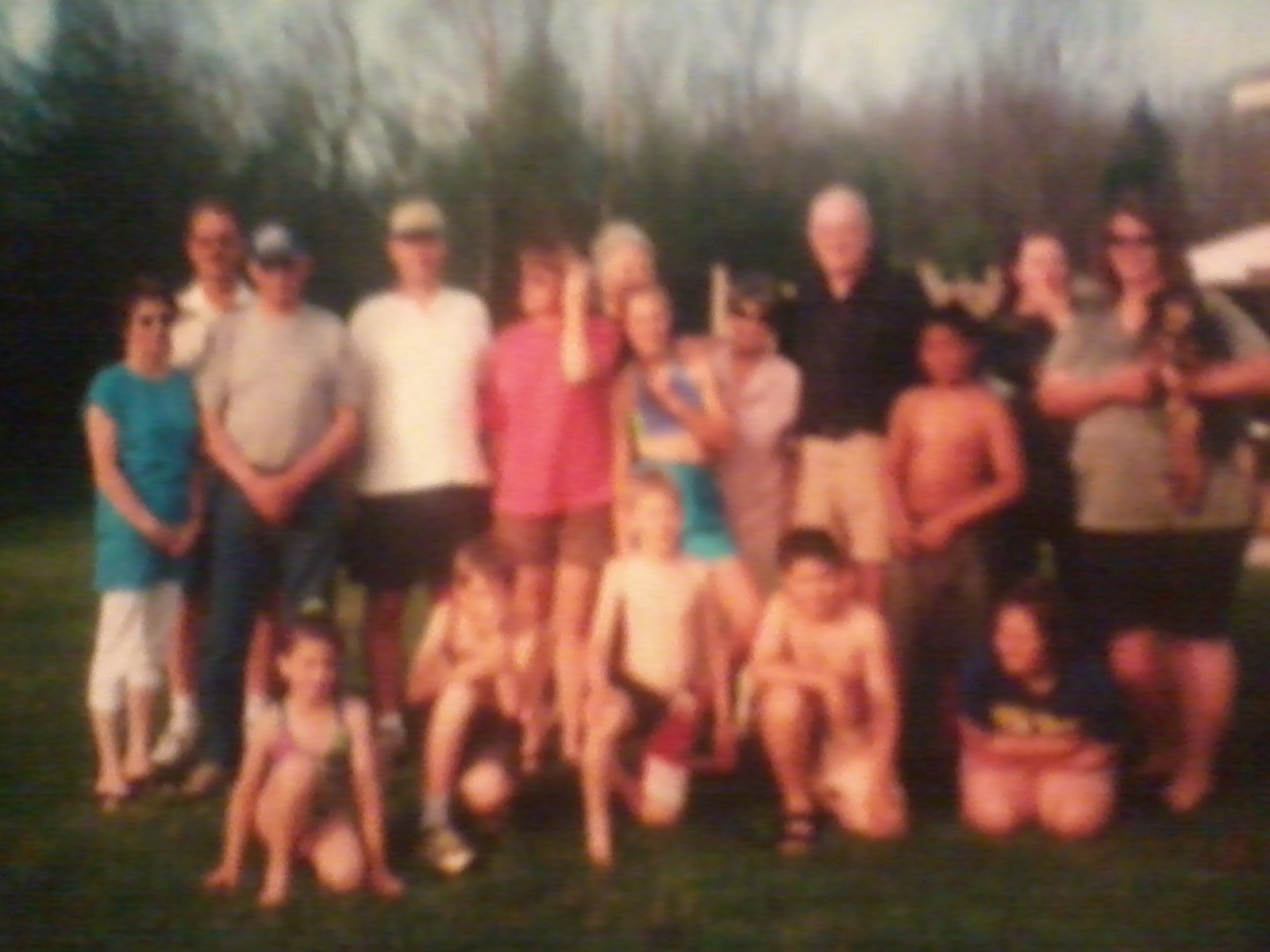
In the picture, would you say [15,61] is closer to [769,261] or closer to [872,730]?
[769,261]

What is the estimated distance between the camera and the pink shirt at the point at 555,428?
3033 millimetres

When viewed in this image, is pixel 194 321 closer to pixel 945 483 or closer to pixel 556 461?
pixel 556 461

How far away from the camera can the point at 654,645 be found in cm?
282

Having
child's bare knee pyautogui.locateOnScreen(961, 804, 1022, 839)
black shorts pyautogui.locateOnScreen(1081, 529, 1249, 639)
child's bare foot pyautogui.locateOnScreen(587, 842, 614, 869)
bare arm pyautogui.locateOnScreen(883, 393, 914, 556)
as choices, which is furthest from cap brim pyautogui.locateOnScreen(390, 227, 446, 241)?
child's bare knee pyautogui.locateOnScreen(961, 804, 1022, 839)

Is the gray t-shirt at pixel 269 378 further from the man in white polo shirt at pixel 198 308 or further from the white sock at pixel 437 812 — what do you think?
the white sock at pixel 437 812

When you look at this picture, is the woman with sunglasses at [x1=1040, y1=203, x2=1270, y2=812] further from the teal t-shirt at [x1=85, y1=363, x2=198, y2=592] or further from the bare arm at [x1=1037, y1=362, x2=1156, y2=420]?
the teal t-shirt at [x1=85, y1=363, x2=198, y2=592]

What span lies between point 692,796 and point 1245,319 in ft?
3.52

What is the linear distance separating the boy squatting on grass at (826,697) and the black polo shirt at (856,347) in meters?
0.26

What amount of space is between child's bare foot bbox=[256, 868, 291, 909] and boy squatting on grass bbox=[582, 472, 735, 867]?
480mm

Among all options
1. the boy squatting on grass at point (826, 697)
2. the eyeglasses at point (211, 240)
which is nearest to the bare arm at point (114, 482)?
the eyeglasses at point (211, 240)

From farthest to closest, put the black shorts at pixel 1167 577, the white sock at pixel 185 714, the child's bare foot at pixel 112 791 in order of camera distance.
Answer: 1. the white sock at pixel 185 714
2. the child's bare foot at pixel 112 791
3. the black shorts at pixel 1167 577

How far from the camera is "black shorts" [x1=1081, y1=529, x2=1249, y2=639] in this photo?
2766 millimetres

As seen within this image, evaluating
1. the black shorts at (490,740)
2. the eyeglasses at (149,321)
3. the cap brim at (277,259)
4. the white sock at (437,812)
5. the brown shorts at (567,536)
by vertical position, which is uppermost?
the cap brim at (277,259)

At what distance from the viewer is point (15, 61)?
8.86ft
